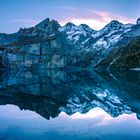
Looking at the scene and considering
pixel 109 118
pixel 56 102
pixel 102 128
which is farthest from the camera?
pixel 56 102

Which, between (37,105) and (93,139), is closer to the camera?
(93,139)

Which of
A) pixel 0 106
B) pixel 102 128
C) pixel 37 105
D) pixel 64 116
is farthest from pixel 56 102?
pixel 102 128

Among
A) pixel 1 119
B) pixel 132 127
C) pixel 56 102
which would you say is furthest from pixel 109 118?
pixel 56 102

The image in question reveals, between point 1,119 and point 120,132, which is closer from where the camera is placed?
point 120,132

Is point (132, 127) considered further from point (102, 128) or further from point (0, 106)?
point (0, 106)

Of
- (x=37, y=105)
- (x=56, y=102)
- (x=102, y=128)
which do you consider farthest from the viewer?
(x=56, y=102)

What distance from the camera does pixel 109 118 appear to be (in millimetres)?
31469

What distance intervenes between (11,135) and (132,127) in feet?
30.2

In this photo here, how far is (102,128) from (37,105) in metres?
16.0

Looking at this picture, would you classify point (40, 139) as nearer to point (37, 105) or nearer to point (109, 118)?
point (109, 118)

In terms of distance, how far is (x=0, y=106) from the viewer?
4206 centimetres

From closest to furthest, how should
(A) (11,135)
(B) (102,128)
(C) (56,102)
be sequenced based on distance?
(A) (11,135), (B) (102,128), (C) (56,102)

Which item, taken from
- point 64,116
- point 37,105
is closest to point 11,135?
point 64,116

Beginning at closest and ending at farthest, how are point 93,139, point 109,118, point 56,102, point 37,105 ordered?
point 93,139 → point 109,118 → point 37,105 → point 56,102
